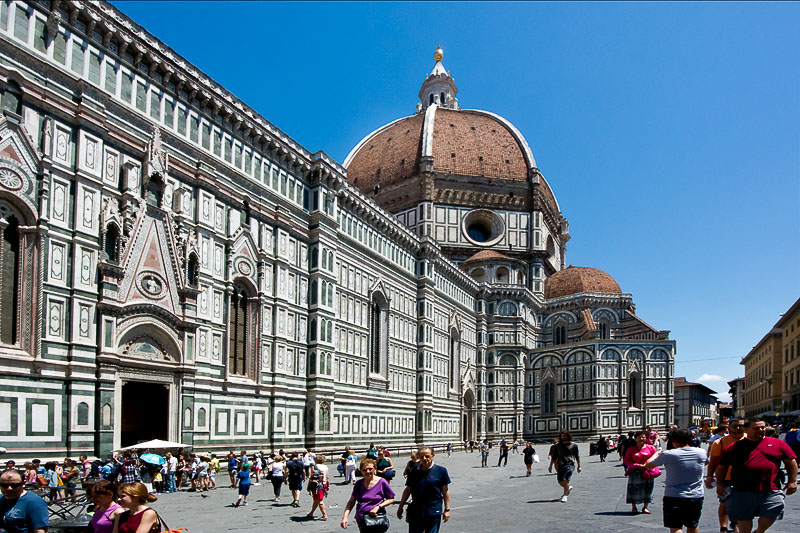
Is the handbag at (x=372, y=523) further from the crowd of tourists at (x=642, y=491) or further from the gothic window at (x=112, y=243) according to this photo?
the gothic window at (x=112, y=243)

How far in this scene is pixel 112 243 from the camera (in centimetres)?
2611

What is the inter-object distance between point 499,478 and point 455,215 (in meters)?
51.5

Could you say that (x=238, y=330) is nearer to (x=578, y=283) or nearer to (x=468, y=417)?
(x=468, y=417)

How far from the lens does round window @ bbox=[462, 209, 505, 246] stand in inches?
3157

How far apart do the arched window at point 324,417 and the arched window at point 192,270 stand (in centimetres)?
1149

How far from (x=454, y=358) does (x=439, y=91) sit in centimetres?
4724

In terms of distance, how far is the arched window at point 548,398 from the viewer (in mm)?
75938

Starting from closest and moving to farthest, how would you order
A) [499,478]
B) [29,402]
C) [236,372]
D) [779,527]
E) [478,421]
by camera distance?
[779,527], [29,402], [499,478], [236,372], [478,421]

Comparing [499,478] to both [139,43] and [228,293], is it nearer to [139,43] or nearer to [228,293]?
[228,293]

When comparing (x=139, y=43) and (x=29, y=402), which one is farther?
(x=139, y=43)

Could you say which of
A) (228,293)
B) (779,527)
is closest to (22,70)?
(228,293)

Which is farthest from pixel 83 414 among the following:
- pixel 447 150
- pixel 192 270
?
pixel 447 150

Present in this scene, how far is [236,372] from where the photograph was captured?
3278 cm

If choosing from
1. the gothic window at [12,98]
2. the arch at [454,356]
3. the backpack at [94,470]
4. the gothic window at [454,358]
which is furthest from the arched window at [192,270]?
the gothic window at [454,358]
